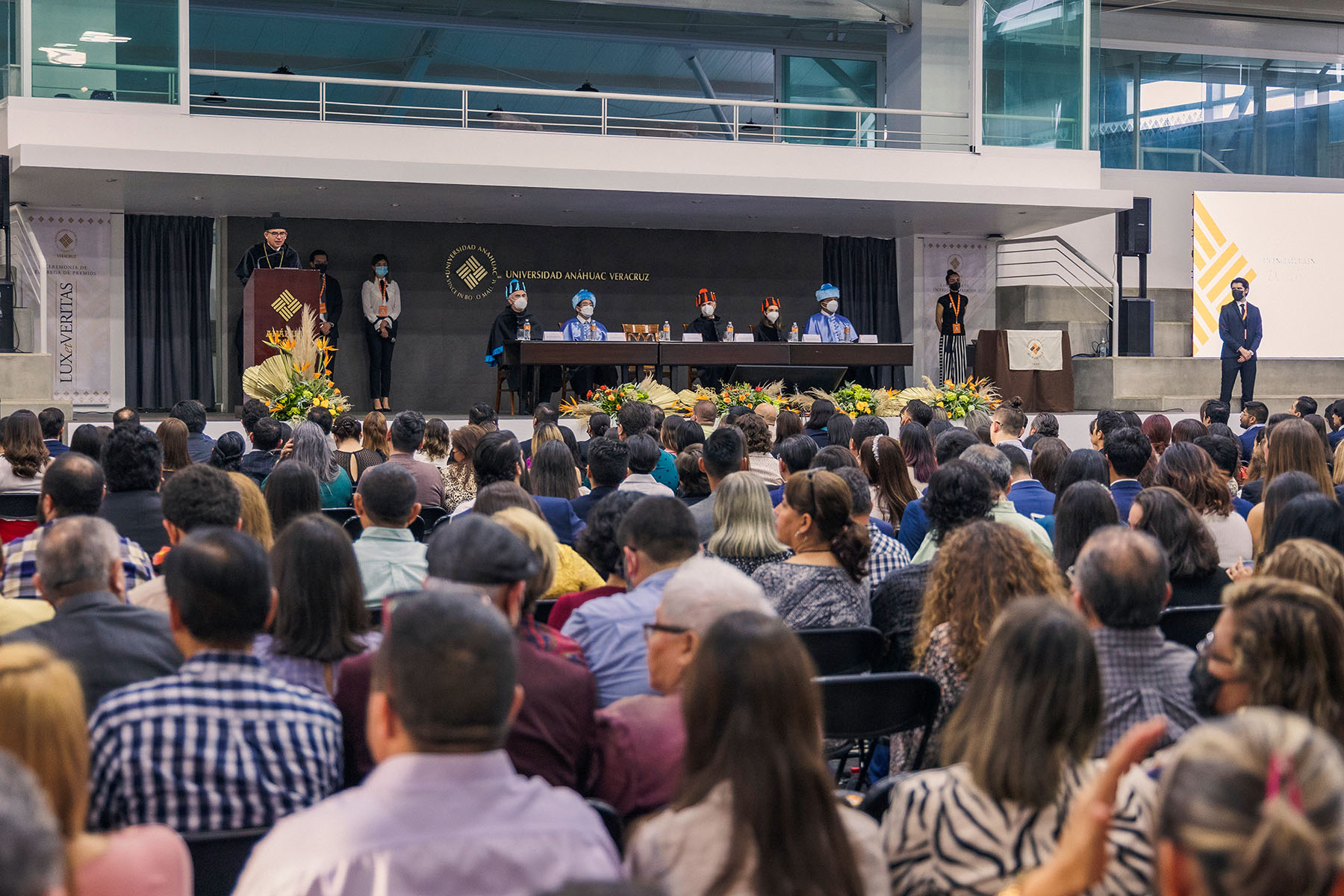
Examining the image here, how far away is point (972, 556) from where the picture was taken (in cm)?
304

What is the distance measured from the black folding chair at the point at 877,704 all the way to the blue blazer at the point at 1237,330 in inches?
475

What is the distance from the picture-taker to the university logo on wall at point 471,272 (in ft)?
49.9

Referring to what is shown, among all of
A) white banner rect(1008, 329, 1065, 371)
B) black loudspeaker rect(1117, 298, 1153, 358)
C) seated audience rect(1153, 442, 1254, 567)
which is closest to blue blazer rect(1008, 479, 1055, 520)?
seated audience rect(1153, 442, 1254, 567)

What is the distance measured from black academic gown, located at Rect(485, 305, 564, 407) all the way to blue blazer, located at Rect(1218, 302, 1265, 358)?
7038 millimetres

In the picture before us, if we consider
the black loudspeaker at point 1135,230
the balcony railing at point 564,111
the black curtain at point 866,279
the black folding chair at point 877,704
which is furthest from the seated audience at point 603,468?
the black curtain at point 866,279

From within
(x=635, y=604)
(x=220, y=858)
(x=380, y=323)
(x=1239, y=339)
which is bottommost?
(x=220, y=858)

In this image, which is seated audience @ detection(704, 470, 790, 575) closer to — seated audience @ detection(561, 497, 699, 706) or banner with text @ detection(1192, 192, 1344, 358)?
seated audience @ detection(561, 497, 699, 706)

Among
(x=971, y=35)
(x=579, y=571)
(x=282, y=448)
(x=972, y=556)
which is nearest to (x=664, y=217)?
(x=971, y=35)

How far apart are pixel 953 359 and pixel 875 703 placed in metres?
12.9

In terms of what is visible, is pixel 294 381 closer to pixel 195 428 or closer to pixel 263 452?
pixel 195 428

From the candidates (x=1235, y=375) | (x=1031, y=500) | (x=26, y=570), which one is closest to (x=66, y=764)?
(x=26, y=570)

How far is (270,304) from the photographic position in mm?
11742

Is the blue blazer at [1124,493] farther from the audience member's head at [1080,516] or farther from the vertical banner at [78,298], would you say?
the vertical banner at [78,298]

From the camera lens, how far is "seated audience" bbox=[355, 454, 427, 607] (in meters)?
3.85
